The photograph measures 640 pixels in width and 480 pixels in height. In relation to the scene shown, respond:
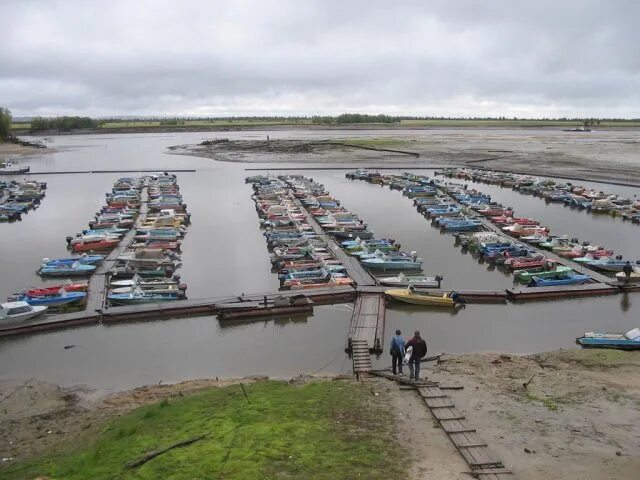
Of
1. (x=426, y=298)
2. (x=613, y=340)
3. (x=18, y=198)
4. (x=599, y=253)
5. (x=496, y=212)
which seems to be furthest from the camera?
(x=18, y=198)

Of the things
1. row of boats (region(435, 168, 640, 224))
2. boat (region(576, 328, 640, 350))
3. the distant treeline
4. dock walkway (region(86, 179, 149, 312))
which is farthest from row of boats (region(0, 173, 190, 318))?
the distant treeline

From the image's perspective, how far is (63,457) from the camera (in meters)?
12.3

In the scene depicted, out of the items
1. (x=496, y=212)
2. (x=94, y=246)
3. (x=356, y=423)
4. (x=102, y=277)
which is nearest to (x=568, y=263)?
(x=496, y=212)

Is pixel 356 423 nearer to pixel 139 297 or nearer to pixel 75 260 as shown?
pixel 139 297

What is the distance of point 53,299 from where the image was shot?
82.8 feet

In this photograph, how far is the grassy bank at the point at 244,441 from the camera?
10.9m

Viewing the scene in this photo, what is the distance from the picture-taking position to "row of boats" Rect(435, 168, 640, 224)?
162 ft

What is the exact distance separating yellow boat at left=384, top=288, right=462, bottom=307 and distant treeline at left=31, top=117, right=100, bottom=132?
179 meters

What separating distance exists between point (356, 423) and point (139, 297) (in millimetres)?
16139

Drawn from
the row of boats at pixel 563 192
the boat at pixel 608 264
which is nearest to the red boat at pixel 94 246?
the boat at pixel 608 264

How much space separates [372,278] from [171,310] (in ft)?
35.1

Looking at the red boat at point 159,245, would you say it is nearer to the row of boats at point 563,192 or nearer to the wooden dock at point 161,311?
the wooden dock at point 161,311

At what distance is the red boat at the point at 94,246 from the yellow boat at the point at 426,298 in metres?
20.3

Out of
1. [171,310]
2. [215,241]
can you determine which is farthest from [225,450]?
[215,241]
